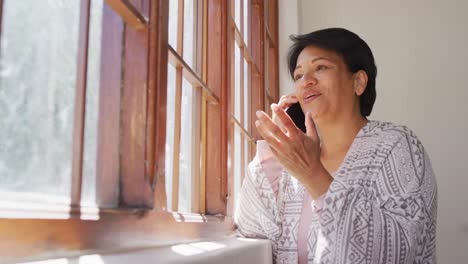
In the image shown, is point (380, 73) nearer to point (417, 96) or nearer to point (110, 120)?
point (417, 96)

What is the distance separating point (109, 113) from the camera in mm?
812

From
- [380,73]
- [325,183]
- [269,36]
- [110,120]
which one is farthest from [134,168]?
[380,73]

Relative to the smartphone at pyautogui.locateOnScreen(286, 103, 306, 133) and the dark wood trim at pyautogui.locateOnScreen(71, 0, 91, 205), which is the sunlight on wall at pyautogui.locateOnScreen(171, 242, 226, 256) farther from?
the smartphone at pyautogui.locateOnScreen(286, 103, 306, 133)

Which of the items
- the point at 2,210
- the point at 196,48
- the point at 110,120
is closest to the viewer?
the point at 2,210

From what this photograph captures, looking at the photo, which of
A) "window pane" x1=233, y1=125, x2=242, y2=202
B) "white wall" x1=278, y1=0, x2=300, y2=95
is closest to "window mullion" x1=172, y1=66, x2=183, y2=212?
"window pane" x1=233, y1=125, x2=242, y2=202

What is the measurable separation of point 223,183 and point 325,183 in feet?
1.35

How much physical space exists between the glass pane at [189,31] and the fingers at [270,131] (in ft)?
1.35

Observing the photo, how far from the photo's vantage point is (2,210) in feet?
1.71

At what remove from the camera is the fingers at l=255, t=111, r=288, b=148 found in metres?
1.02

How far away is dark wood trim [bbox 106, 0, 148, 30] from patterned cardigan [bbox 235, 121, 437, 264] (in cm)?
53

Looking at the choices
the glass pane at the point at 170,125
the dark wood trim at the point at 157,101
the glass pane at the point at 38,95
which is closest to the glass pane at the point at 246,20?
the glass pane at the point at 170,125

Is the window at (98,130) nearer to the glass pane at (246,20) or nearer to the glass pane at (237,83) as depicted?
the glass pane at (237,83)

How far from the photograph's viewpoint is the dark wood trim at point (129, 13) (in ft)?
2.65

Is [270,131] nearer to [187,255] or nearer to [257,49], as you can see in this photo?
[187,255]
